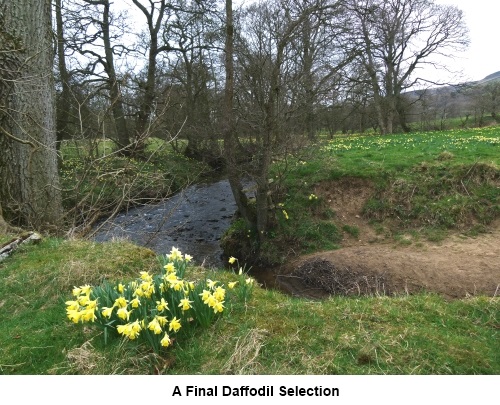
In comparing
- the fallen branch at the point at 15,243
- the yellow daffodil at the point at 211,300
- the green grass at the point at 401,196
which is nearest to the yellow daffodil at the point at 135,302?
the yellow daffodil at the point at 211,300

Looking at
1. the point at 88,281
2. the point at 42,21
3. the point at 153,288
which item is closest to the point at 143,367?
the point at 153,288

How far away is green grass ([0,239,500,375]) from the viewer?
8.99 ft

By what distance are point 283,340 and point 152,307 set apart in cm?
106

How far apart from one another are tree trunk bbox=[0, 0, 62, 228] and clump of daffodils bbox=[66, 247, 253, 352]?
3.89 m

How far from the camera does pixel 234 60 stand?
11461 millimetres

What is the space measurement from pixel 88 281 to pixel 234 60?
8.97 metres

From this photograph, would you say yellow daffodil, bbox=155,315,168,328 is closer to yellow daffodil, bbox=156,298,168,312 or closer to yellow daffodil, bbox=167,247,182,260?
yellow daffodil, bbox=156,298,168,312

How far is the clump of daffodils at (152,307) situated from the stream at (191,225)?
622 cm

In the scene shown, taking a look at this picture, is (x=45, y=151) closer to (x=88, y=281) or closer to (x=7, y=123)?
(x=7, y=123)

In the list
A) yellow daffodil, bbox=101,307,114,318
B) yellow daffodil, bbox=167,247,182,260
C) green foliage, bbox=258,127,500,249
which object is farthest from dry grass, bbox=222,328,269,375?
green foliage, bbox=258,127,500,249

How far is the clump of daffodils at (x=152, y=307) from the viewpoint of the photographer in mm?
2801

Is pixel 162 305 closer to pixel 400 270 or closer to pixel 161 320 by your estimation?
pixel 161 320

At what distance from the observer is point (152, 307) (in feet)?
9.98

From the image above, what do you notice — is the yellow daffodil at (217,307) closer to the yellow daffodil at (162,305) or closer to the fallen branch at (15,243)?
the yellow daffodil at (162,305)
